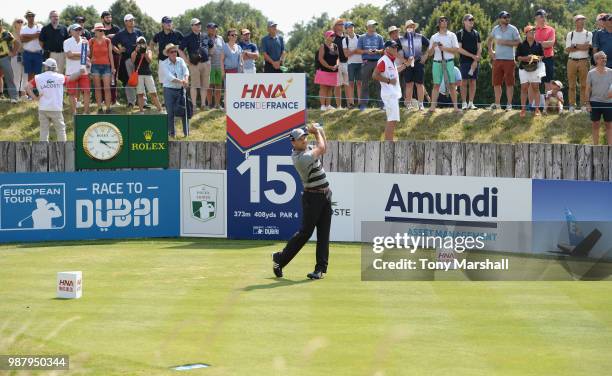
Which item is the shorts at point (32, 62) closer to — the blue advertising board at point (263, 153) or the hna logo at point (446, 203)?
the blue advertising board at point (263, 153)

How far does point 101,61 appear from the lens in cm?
2378

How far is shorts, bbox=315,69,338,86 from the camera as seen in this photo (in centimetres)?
2425

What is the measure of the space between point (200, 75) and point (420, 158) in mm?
6743

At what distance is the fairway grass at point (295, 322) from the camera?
10.2 meters

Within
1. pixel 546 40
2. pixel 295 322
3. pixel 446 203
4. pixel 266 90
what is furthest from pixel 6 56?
pixel 295 322

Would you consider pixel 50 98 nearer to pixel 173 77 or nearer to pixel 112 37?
pixel 173 77

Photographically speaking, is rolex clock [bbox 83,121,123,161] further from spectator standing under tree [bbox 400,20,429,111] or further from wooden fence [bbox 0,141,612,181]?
spectator standing under tree [bbox 400,20,429,111]

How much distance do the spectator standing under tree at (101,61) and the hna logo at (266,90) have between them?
16.0 ft

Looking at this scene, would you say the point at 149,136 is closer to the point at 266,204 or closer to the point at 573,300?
the point at 266,204

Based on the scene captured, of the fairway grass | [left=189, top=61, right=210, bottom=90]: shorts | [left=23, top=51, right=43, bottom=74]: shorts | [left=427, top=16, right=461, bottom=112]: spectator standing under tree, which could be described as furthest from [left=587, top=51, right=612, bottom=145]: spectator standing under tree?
[left=23, top=51, right=43, bottom=74]: shorts

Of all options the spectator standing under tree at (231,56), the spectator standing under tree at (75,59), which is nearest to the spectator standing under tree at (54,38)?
the spectator standing under tree at (75,59)

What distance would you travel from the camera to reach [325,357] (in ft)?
34.0

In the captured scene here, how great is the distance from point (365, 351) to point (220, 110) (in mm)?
15398

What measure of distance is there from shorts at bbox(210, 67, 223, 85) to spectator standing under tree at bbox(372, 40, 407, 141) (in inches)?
187
